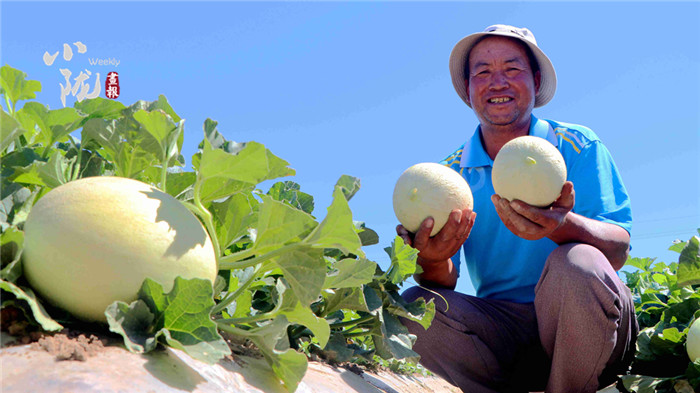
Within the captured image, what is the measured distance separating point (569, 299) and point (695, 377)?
2.88 ft

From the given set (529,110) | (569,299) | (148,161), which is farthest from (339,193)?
(529,110)

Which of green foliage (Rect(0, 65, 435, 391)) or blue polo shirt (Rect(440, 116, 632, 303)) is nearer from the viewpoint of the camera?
green foliage (Rect(0, 65, 435, 391))

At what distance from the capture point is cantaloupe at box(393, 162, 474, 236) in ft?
10.2

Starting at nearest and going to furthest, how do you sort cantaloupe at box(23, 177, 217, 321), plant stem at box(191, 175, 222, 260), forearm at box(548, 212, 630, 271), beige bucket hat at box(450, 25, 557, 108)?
cantaloupe at box(23, 177, 217, 321), plant stem at box(191, 175, 222, 260), forearm at box(548, 212, 630, 271), beige bucket hat at box(450, 25, 557, 108)

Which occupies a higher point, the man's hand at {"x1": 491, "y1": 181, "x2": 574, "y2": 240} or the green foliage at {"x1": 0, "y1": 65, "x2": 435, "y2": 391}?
the man's hand at {"x1": 491, "y1": 181, "x2": 574, "y2": 240}

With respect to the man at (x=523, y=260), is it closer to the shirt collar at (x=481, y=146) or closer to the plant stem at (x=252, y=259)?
the shirt collar at (x=481, y=146)

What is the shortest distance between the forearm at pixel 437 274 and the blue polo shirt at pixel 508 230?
268mm

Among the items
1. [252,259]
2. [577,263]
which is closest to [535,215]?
[577,263]

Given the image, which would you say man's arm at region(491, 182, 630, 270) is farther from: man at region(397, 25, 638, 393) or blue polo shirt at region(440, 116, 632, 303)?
blue polo shirt at region(440, 116, 632, 303)

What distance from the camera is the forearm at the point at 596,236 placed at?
10.7 ft

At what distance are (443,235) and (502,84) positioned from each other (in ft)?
5.22

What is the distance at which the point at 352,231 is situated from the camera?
1.82 meters

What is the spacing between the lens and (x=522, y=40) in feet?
14.3

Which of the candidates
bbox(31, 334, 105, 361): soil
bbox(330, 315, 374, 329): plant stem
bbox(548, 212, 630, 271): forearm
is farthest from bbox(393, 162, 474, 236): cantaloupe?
bbox(31, 334, 105, 361): soil
